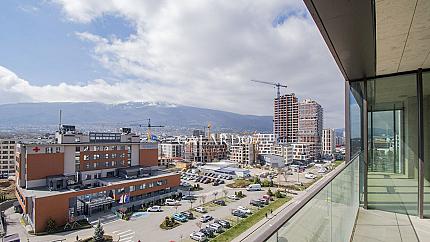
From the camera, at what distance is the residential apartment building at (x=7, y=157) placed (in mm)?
27234

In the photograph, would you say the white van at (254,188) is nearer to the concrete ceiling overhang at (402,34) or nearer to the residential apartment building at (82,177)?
the residential apartment building at (82,177)

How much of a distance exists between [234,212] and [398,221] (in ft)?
44.3

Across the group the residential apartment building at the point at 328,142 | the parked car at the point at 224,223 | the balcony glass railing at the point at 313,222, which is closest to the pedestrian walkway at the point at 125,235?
the parked car at the point at 224,223

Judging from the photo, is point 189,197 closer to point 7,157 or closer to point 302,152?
point 7,157

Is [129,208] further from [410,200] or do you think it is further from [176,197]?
[410,200]

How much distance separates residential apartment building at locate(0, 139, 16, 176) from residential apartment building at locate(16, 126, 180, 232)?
1481 cm

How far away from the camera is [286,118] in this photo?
58656 millimetres

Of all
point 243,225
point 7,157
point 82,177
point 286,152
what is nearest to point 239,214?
point 243,225

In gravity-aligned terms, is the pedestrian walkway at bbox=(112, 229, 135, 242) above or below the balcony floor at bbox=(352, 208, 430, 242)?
below

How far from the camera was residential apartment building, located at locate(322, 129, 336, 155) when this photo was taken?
48519 mm

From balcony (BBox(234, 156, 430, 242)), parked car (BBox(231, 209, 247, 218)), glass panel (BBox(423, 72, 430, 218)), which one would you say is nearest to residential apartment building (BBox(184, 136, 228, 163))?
parked car (BBox(231, 209, 247, 218))

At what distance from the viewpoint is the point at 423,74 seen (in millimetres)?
3275

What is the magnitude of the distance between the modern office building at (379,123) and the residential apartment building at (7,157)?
34878 millimetres

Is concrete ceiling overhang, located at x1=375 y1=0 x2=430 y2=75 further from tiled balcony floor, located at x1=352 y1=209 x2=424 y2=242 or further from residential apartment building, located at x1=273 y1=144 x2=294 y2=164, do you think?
residential apartment building, located at x1=273 y1=144 x2=294 y2=164
